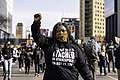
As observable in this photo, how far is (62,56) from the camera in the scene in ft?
16.7

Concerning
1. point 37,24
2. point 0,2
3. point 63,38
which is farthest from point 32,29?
point 0,2

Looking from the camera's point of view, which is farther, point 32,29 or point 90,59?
point 90,59

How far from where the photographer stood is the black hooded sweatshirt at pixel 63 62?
505 cm

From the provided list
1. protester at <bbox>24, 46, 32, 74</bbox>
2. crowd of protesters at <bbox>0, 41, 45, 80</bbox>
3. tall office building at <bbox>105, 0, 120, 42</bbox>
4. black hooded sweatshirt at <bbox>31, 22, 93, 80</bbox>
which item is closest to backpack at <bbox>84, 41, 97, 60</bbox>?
crowd of protesters at <bbox>0, 41, 45, 80</bbox>

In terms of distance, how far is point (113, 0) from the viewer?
118 m

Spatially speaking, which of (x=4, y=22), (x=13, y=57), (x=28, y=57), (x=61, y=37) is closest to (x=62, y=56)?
(x=61, y=37)

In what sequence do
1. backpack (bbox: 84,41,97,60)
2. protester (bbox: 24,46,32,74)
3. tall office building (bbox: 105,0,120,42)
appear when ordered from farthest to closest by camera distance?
tall office building (bbox: 105,0,120,42)
protester (bbox: 24,46,32,74)
backpack (bbox: 84,41,97,60)

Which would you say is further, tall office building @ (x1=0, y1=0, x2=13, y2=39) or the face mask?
tall office building @ (x1=0, y1=0, x2=13, y2=39)

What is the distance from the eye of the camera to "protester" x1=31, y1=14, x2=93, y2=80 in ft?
16.6

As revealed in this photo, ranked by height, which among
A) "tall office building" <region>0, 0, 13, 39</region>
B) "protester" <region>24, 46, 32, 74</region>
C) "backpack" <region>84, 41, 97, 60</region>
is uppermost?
"tall office building" <region>0, 0, 13, 39</region>

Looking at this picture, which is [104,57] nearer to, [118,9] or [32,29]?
[32,29]

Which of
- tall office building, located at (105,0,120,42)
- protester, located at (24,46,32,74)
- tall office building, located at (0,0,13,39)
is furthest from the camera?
tall office building, located at (105,0,120,42)

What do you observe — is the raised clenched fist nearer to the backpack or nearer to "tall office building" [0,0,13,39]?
the backpack

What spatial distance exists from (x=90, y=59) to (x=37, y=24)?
9.25 m
